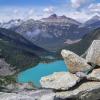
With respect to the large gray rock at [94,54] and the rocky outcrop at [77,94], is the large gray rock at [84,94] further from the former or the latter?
the large gray rock at [94,54]

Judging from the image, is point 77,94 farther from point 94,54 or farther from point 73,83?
point 94,54

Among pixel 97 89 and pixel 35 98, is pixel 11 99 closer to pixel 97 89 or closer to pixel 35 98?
pixel 35 98

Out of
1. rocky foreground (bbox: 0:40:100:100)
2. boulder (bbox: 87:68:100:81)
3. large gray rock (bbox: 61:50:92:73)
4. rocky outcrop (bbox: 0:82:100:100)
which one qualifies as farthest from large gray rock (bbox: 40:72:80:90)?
boulder (bbox: 87:68:100:81)

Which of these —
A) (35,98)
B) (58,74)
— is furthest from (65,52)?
(35,98)

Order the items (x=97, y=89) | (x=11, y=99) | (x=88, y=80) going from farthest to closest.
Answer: (x=88, y=80) < (x=97, y=89) < (x=11, y=99)

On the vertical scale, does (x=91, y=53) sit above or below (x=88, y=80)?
above

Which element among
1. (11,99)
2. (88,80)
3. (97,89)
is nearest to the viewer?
(11,99)

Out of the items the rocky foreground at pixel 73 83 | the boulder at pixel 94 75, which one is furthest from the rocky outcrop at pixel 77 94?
the boulder at pixel 94 75
